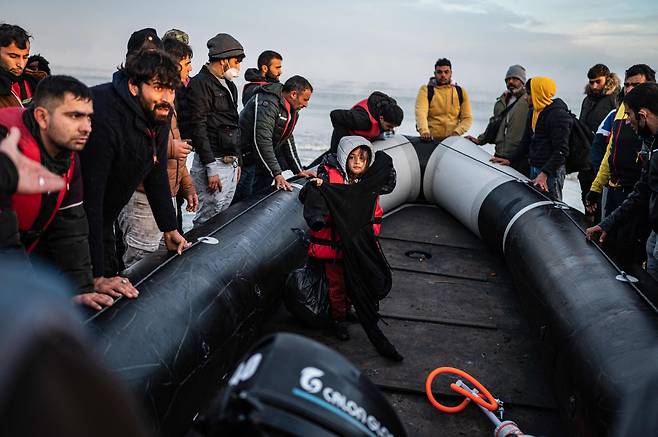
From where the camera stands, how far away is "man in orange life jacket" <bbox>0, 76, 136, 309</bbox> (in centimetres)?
202

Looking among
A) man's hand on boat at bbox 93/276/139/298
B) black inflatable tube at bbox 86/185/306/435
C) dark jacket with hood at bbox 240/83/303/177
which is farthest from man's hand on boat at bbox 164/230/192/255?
dark jacket with hood at bbox 240/83/303/177

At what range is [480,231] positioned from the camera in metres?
5.16

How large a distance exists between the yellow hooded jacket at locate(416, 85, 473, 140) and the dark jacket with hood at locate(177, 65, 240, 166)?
257 centimetres

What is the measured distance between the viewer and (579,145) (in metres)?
4.79

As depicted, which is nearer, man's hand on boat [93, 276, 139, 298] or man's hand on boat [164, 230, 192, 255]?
man's hand on boat [93, 276, 139, 298]

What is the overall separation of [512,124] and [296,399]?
4831 mm

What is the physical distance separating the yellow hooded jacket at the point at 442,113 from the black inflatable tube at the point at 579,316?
7.28ft

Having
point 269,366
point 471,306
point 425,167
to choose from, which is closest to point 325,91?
point 425,167

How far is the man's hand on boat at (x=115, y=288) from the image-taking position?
2.43m

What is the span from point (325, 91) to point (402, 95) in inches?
191

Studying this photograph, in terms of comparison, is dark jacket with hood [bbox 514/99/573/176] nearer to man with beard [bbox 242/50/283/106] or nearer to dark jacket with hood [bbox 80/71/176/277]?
man with beard [bbox 242/50/283/106]

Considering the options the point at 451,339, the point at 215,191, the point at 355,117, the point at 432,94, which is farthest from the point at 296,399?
the point at 432,94

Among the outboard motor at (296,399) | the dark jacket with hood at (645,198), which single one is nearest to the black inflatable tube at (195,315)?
the outboard motor at (296,399)

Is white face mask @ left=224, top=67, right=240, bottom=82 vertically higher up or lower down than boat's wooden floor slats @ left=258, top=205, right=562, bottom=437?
higher up
